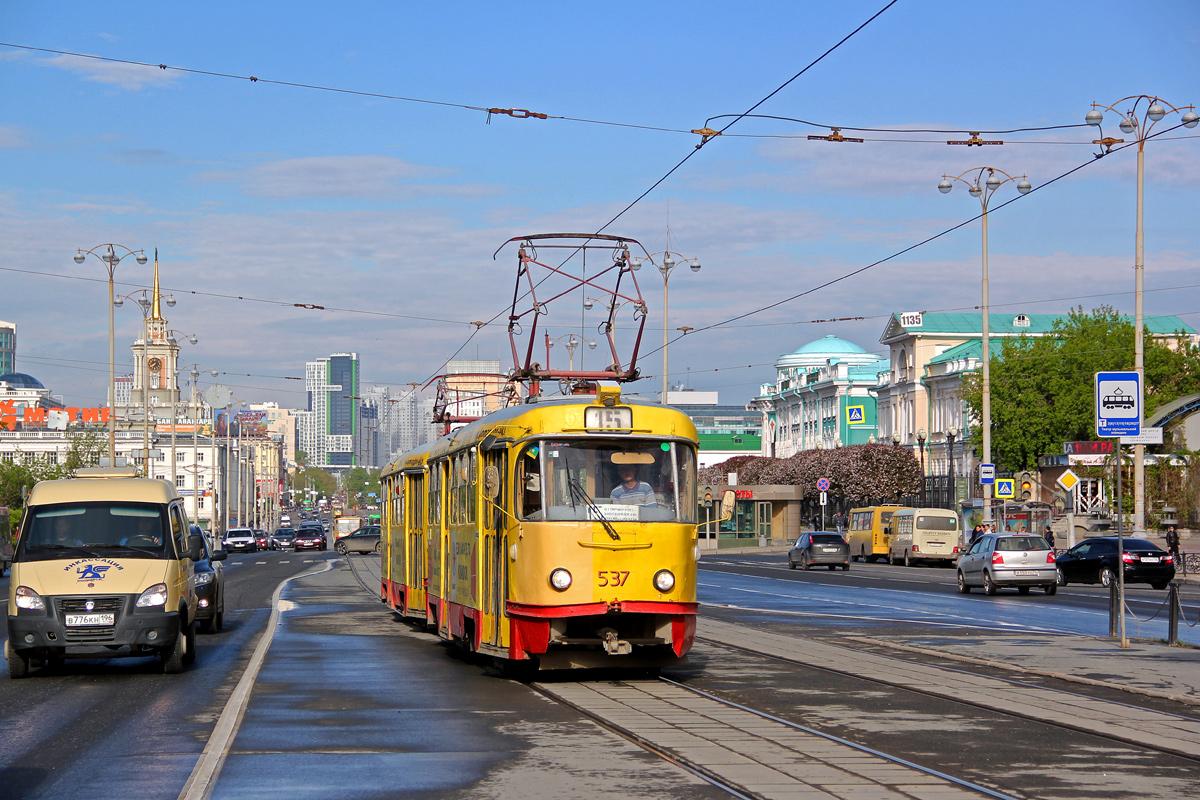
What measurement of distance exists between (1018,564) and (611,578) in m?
23.4

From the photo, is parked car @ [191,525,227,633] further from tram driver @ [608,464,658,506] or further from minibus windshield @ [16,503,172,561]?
tram driver @ [608,464,658,506]

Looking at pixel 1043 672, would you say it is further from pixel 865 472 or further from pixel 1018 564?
pixel 865 472

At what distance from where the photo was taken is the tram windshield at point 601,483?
53.9ft

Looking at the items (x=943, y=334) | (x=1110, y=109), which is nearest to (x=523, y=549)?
(x=1110, y=109)

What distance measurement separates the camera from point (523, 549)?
1634 centimetres

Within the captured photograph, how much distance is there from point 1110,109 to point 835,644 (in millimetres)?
19770

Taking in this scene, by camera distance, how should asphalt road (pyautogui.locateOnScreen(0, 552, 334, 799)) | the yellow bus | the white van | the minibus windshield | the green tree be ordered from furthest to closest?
the green tree < the yellow bus < the white van < the minibus windshield < asphalt road (pyautogui.locateOnScreen(0, 552, 334, 799))

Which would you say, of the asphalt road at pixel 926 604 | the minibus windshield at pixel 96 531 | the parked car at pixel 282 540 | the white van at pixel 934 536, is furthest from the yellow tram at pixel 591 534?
the parked car at pixel 282 540

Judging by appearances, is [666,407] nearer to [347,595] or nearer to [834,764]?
[834,764]

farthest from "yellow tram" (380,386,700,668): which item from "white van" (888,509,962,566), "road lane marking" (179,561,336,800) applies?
"white van" (888,509,962,566)

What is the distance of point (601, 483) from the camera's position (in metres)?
16.6

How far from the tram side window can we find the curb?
18.3 feet

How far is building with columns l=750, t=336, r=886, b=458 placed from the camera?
5123 inches

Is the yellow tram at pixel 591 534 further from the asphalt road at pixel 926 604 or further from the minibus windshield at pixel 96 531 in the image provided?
the asphalt road at pixel 926 604
